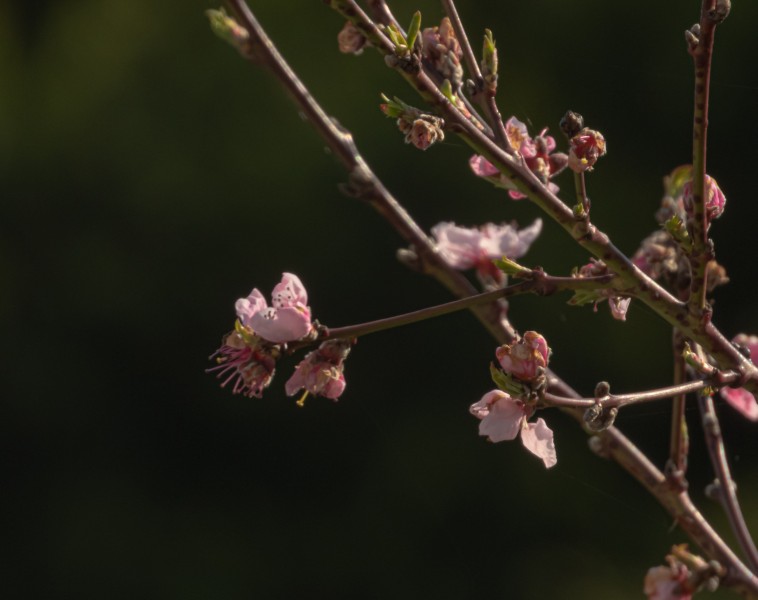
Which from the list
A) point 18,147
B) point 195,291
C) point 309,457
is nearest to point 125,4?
point 18,147

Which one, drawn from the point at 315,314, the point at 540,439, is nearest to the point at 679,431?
the point at 540,439

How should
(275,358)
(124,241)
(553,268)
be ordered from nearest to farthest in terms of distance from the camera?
(275,358), (553,268), (124,241)

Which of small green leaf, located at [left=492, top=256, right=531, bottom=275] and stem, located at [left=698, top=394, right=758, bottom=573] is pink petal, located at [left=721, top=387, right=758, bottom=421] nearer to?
stem, located at [left=698, top=394, right=758, bottom=573]

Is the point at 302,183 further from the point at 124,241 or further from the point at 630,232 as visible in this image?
the point at 630,232

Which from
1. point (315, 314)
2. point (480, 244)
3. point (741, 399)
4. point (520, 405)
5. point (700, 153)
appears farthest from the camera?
point (315, 314)

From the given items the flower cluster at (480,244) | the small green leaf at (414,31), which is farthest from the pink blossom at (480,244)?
the small green leaf at (414,31)

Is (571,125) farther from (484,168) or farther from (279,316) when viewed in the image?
(279,316)
